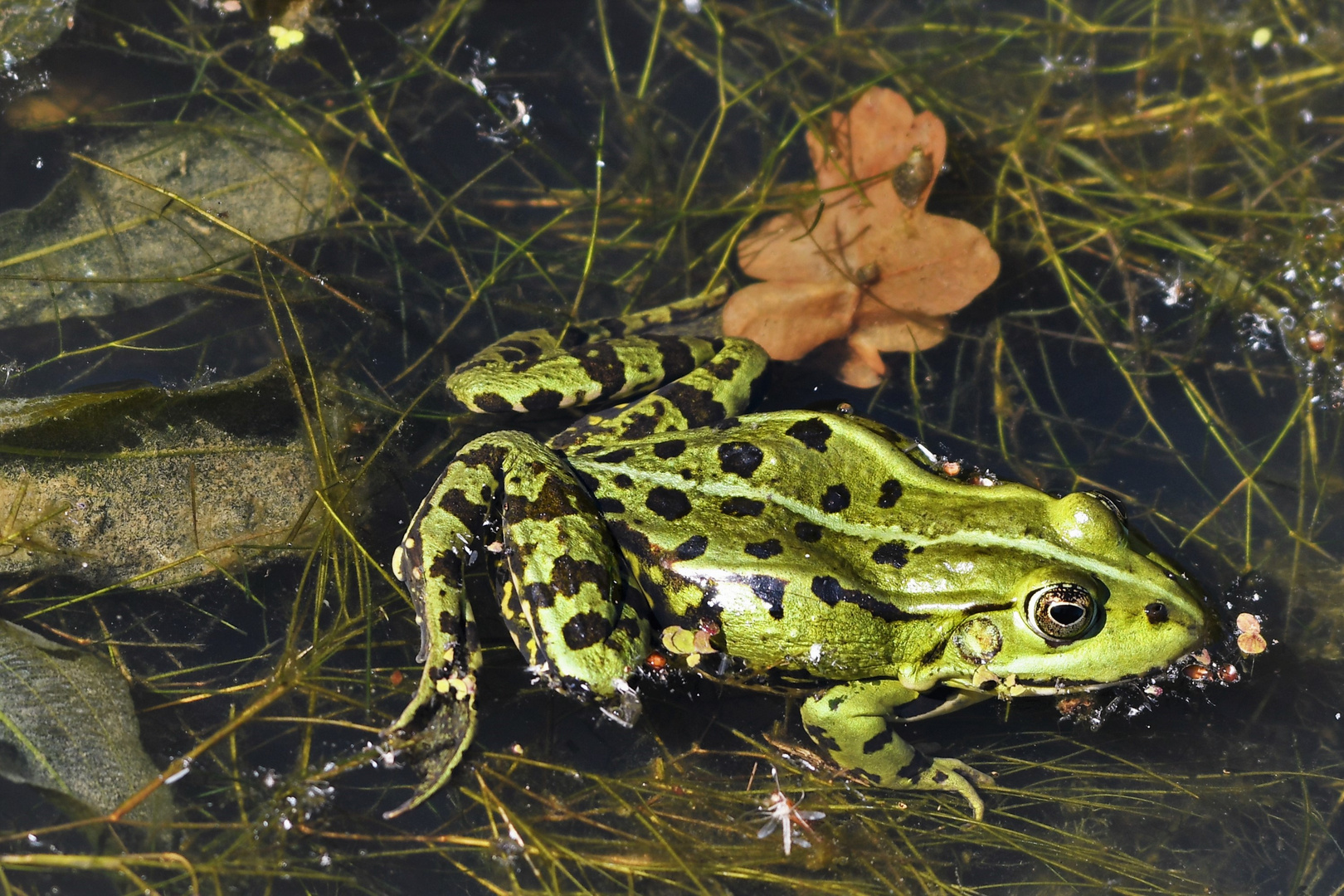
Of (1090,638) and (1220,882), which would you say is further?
(1220,882)

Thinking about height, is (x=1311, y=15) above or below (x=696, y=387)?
above

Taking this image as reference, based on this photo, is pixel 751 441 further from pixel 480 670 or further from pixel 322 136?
pixel 322 136

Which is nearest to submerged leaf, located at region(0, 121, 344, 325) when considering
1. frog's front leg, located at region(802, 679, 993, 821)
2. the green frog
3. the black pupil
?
the green frog

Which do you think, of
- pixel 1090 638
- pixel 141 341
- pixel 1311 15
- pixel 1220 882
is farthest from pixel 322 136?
pixel 1311 15

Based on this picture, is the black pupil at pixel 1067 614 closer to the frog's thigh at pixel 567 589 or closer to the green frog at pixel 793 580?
the green frog at pixel 793 580

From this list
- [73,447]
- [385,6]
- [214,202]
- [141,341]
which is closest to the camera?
[73,447]

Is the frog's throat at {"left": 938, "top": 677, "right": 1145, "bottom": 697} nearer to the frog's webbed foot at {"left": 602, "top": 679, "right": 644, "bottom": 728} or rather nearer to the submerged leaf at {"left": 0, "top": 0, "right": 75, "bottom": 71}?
the frog's webbed foot at {"left": 602, "top": 679, "right": 644, "bottom": 728}

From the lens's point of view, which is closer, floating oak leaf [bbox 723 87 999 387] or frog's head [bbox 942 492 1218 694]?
frog's head [bbox 942 492 1218 694]
